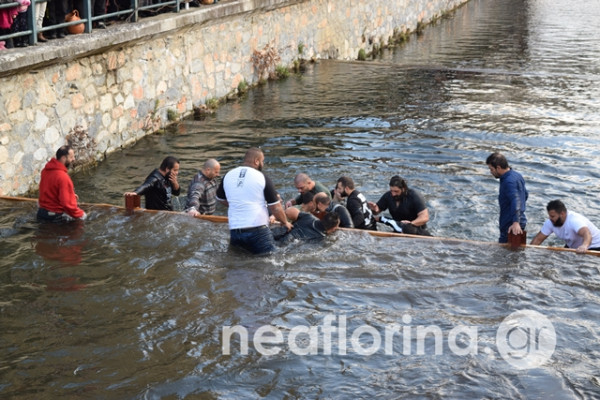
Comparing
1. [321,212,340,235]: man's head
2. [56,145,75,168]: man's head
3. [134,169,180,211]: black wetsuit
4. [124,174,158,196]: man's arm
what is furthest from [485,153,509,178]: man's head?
[56,145,75,168]: man's head

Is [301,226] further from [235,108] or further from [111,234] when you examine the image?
[235,108]

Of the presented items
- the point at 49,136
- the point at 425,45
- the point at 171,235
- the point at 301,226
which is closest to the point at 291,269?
the point at 301,226

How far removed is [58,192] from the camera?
1033cm

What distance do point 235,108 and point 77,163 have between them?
5266mm

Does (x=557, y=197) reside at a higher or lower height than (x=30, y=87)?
lower

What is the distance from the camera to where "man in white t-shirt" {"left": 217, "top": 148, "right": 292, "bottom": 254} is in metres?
9.41

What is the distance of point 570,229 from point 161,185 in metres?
5.37

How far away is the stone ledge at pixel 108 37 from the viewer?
11594 mm

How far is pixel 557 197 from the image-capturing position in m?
13.0

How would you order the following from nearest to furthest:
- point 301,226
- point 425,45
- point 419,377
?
1. point 419,377
2. point 301,226
3. point 425,45

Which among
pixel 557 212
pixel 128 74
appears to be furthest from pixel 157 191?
pixel 557 212

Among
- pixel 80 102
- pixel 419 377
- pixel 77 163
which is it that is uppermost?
pixel 80 102

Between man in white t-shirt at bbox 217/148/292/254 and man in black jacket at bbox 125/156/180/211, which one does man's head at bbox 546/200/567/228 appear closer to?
man in white t-shirt at bbox 217/148/292/254

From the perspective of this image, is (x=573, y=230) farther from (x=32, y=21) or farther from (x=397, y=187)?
(x=32, y=21)
